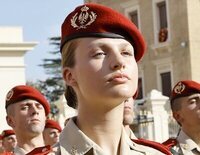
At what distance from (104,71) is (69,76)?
0.61 ft

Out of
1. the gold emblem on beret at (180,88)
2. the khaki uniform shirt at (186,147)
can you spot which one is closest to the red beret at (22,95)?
the gold emblem on beret at (180,88)

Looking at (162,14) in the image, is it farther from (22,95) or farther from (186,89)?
(186,89)

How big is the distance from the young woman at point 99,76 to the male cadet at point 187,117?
83.0 inches

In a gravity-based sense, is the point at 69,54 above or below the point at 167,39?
below

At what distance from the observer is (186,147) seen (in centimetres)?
475

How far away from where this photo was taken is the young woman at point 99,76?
246 centimetres

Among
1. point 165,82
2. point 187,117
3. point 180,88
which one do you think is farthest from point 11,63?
point 187,117

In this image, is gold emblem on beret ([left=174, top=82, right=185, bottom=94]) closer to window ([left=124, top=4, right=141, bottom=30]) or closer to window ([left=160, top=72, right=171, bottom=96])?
window ([left=160, top=72, right=171, bottom=96])

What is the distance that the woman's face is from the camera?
8.04 ft

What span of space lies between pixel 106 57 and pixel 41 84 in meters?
54.6

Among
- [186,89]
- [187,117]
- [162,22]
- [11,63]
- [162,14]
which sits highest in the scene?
[162,14]

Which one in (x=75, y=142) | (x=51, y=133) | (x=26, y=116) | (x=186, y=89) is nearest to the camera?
(x=75, y=142)

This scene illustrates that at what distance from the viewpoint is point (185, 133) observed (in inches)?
193

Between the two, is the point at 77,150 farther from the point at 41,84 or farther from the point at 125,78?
the point at 41,84
